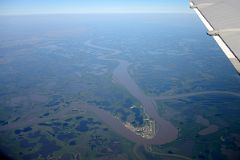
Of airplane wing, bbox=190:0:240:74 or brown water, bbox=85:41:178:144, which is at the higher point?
brown water, bbox=85:41:178:144

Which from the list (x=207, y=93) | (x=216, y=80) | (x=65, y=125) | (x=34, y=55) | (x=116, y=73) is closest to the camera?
(x=65, y=125)

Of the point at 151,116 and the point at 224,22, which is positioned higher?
the point at 151,116

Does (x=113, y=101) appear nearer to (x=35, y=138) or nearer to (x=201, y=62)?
(x=35, y=138)

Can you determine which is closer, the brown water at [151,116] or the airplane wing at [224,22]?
the airplane wing at [224,22]


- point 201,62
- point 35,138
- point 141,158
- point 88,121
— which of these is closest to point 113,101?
point 88,121

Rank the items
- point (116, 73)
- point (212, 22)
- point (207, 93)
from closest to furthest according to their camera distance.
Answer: point (212, 22)
point (207, 93)
point (116, 73)

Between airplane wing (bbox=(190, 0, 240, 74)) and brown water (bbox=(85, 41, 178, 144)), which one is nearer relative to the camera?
airplane wing (bbox=(190, 0, 240, 74))

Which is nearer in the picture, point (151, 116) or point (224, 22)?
point (224, 22)

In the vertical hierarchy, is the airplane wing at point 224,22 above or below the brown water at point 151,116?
below
